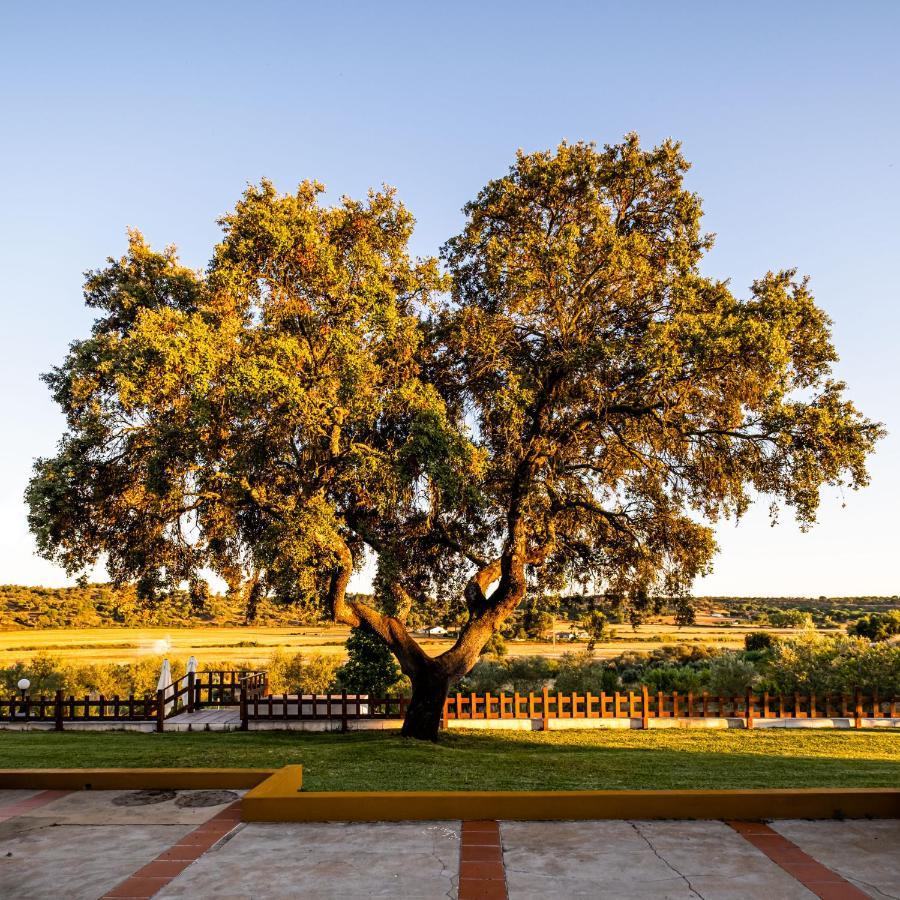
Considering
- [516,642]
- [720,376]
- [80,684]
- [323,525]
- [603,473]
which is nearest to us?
[323,525]

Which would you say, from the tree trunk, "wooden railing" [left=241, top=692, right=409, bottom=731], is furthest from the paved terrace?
"wooden railing" [left=241, top=692, right=409, bottom=731]

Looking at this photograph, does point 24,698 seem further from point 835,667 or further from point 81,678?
point 81,678

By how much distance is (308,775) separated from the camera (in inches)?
424

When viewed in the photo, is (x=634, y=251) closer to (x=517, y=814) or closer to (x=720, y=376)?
(x=720, y=376)

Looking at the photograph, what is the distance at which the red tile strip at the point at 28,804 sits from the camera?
8391 millimetres

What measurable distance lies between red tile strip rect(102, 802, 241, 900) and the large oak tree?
17.6 ft

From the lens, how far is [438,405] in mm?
14430

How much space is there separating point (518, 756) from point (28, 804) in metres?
7.88

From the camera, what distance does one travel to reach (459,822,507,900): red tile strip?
586 cm

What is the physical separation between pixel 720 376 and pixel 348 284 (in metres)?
7.30

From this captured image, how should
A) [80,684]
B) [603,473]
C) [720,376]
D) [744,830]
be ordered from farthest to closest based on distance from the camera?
[80,684] → [603,473] → [720,376] → [744,830]

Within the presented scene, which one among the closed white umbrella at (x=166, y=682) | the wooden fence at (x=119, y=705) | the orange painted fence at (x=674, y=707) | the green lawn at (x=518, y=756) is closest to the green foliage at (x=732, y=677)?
the orange painted fence at (x=674, y=707)

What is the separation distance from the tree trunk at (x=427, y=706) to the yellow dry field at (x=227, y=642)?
53137mm

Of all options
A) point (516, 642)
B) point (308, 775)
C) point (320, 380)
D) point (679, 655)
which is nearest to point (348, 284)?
point (320, 380)
